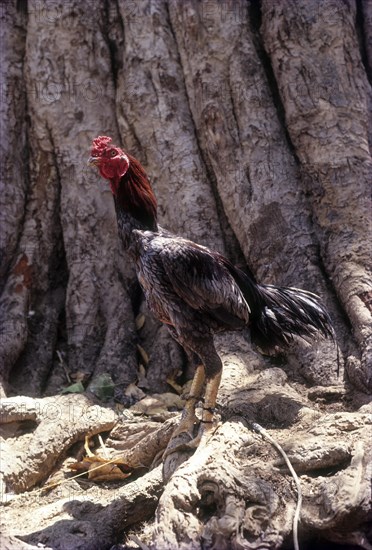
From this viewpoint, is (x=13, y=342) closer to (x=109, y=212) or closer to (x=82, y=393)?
(x=82, y=393)

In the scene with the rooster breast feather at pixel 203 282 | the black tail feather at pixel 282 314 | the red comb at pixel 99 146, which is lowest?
the black tail feather at pixel 282 314

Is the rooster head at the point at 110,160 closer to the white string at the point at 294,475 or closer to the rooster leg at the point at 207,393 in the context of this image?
the rooster leg at the point at 207,393

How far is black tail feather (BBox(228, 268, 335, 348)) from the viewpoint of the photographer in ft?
12.2

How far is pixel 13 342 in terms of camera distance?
14.8 feet

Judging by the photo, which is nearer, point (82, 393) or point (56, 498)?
point (56, 498)

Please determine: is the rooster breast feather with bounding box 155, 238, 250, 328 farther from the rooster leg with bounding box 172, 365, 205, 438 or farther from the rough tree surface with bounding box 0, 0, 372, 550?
the rough tree surface with bounding box 0, 0, 372, 550

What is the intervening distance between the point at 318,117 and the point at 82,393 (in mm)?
2528

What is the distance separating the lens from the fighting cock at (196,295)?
3.43m

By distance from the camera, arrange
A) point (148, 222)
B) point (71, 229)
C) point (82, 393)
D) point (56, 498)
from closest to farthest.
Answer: point (56, 498)
point (148, 222)
point (82, 393)
point (71, 229)

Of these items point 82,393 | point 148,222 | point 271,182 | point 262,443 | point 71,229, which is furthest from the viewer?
point 71,229

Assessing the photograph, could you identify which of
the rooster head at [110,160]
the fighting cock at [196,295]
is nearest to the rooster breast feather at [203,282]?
the fighting cock at [196,295]

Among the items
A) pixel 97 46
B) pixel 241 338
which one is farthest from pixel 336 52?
pixel 241 338

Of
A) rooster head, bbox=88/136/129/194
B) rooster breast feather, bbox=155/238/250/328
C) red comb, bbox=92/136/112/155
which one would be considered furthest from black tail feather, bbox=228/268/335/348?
red comb, bbox=92/136/112/155

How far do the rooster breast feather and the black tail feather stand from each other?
0.49 ft
